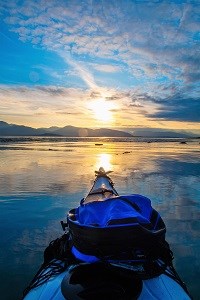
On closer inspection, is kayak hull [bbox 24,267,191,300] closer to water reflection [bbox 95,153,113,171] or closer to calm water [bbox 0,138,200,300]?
calm water [bbox 0,138,200,300]

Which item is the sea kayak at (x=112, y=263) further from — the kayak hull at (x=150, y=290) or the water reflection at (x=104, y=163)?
the water reflection at (x=104, y=163)

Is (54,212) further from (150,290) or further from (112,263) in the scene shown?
(150,290)

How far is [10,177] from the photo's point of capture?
526 inches

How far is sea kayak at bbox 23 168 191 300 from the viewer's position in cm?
273

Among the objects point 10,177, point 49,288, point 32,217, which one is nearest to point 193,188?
point 32,217

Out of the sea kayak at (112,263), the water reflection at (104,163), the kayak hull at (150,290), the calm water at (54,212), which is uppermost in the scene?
the sea kayak at (112,263)

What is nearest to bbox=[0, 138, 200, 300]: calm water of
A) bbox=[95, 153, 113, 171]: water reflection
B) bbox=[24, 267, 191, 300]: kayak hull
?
bbox=[24, 267, 191, 300]: kayak hull

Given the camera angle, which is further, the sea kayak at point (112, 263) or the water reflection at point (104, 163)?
the water reflection at point (104, 163)

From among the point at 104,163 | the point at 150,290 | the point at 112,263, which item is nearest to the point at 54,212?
the point at 112,263

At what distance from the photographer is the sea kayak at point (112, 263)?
2727 millimetres

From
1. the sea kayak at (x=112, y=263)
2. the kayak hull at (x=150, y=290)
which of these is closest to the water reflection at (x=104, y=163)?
the sea kayak at (x=112, y=263)

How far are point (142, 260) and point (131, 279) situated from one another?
1.06 feet

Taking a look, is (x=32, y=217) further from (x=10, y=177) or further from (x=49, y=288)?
(x=10, y=177)

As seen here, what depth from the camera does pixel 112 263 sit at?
2992mm
